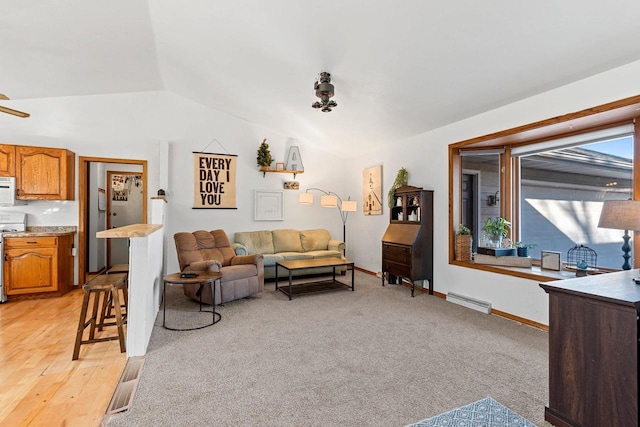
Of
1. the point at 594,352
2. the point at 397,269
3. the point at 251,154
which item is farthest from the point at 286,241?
the point at 594,352

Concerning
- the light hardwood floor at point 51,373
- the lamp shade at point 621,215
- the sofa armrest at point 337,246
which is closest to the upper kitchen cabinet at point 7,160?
the light hardwood floor at point 51,373

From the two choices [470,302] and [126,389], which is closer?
[126,389]

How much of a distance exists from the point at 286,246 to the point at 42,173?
3.81 m

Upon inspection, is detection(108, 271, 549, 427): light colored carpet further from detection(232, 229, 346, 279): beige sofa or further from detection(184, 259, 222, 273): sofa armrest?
detection(232, 229, 346, 279): beige sofa

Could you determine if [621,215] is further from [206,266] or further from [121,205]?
[121,205]

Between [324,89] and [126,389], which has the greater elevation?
[324,89]

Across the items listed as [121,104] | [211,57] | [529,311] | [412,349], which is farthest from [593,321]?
[121,104]

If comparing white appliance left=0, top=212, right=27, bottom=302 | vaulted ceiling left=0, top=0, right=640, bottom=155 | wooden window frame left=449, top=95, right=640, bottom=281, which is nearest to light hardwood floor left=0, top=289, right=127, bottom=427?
white appliance left=0, top=212, right=27, bottom=302

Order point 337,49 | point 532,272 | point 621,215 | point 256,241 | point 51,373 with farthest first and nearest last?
1. point 256,241
2. point 532,272
3. point 337,49
4. point 51,373
5. point 621,215

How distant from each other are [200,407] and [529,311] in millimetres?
3275

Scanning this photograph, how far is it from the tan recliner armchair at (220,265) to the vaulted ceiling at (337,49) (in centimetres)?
234

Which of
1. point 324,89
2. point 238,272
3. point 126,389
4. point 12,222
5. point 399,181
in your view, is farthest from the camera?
point 399,181

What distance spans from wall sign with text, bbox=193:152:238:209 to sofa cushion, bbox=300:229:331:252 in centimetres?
146

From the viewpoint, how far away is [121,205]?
7.02 meters
